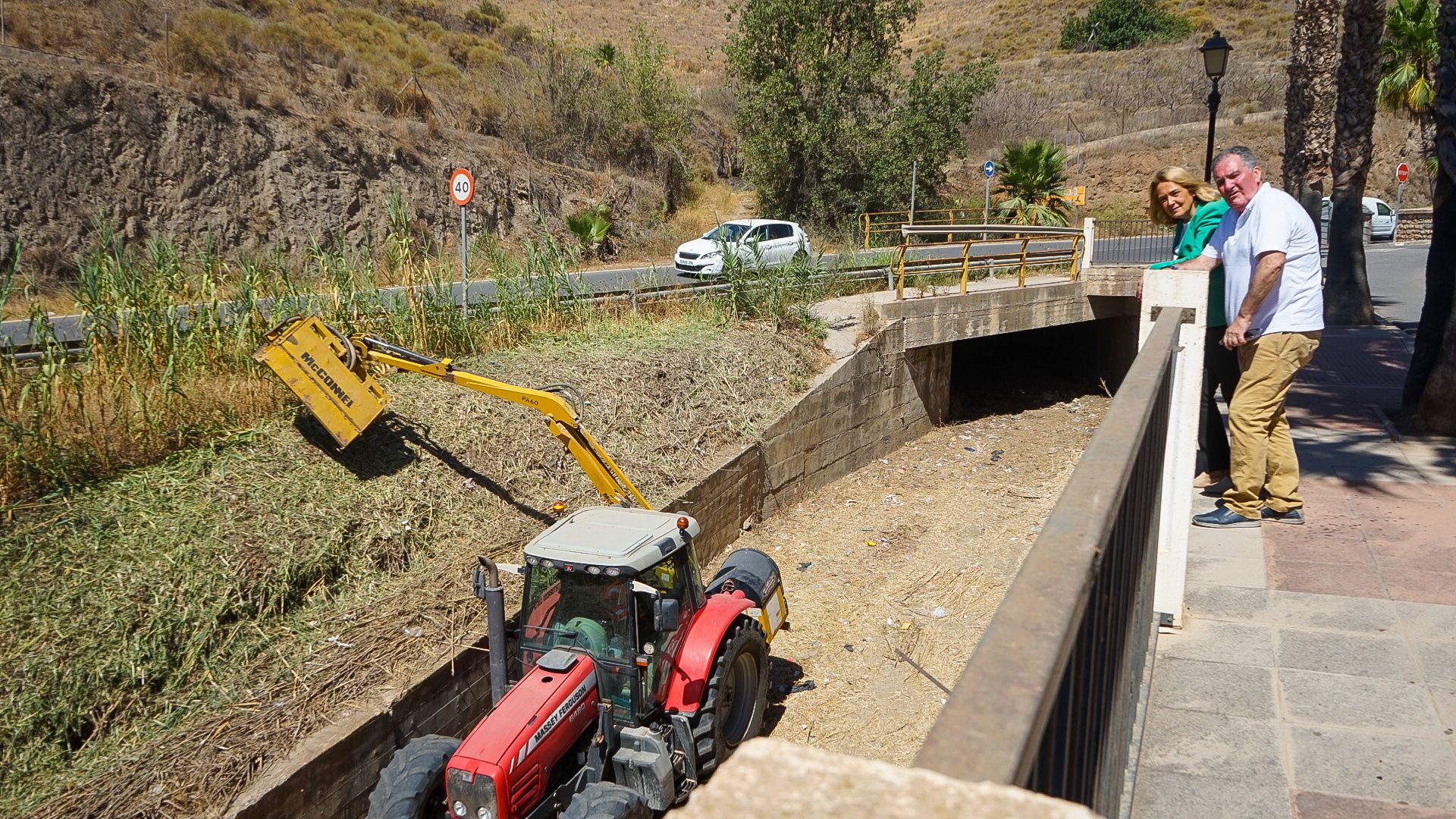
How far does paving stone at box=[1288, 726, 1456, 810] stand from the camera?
297cm

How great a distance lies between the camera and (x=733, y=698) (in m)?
6.45

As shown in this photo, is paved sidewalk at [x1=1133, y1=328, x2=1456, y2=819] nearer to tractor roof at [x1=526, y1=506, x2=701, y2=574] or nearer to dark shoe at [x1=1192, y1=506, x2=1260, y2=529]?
dark shoe at [x1=1192, y1=506, x2=1260, y2=529]


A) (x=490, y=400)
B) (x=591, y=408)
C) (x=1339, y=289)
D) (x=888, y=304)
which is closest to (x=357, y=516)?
(x=490, y=400)

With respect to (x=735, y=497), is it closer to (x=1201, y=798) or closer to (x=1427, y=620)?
(x=1427, y=620)

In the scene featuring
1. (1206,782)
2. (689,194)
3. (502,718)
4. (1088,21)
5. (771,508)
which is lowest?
(771,508)

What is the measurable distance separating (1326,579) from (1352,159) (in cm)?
1730

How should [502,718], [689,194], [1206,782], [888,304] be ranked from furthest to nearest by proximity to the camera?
[689,194], [888,304], [502,718], [1206,782]

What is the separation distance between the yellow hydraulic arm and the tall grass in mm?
681

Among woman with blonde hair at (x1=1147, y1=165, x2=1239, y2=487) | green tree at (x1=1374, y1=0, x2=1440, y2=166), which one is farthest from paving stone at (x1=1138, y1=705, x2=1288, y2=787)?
green tree at (x1=1374, y1=0, x2=1440, y2=166)

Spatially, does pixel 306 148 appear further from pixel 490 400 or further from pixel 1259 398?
pixel 1259 398

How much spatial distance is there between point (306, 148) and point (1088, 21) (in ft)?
168

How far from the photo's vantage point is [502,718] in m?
4.79

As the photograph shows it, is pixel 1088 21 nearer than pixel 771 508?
No

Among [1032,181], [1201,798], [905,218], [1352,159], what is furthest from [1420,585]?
[1032,181]
